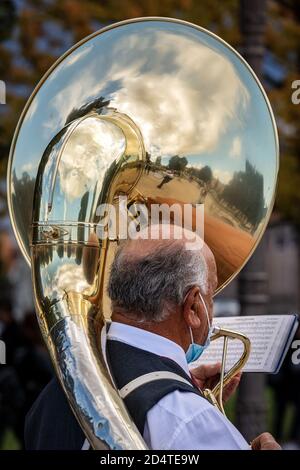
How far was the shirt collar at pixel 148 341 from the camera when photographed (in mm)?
1727

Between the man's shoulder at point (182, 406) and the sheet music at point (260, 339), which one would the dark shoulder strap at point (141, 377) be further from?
the sheet music at point (260, 339)

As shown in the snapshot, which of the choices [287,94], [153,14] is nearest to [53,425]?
[287,94]

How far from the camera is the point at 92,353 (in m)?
1.65

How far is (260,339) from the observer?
1.96 m

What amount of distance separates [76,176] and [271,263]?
32419 millimetres

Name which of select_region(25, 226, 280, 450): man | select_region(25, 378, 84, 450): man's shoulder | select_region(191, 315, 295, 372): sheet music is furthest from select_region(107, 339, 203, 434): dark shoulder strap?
select_region(191, 315, 295, 372): sheet music

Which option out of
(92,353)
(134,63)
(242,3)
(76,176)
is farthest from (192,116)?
(242,3)

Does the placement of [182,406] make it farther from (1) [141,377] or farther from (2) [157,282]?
(2) [157,282]

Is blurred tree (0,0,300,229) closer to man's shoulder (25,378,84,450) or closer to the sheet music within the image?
the sheet music

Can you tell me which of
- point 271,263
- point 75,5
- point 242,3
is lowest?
point 271,263

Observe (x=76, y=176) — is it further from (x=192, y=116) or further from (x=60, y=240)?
(x=192, y=116)

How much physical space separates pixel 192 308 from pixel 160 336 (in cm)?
8

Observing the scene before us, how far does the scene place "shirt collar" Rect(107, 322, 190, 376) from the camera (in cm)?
173

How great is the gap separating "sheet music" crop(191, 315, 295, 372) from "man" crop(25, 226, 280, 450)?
0.54 feet
